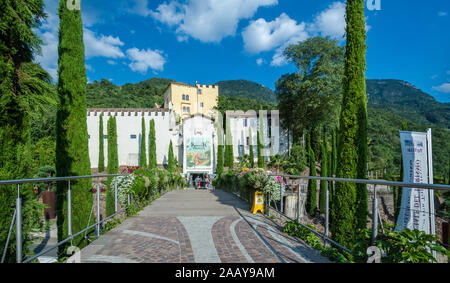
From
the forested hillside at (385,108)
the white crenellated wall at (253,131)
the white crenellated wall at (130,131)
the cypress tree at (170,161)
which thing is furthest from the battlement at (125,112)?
the white crenellated wall at (253,131)

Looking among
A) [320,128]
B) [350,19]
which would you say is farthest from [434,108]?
[350,19]

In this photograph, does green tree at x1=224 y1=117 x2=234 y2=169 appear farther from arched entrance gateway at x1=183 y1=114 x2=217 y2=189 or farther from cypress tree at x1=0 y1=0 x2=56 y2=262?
cypress tree at x1=0 y1=0 x2=56 y2=262

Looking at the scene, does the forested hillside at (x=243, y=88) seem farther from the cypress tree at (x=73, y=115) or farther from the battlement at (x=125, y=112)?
the cypress tree at (x=73, y=115)

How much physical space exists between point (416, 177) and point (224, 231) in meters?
5.62

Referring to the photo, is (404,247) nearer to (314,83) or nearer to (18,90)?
(18,90)

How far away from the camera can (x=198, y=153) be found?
3278 cm

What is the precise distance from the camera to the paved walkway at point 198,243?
3.45 meters

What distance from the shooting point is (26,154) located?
5.76 m

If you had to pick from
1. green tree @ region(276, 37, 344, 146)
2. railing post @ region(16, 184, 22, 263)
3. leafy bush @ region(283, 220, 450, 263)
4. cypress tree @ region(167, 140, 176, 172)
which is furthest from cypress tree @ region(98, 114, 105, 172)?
leafy bush @ region(283, 220, 450, 263)

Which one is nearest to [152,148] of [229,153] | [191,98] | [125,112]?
[125,112]

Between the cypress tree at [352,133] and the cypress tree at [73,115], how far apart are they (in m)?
7.36

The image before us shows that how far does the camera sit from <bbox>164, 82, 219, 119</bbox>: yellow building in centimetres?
4759

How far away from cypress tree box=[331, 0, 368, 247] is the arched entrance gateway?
25216 mm

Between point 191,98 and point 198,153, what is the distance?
20.3 m
